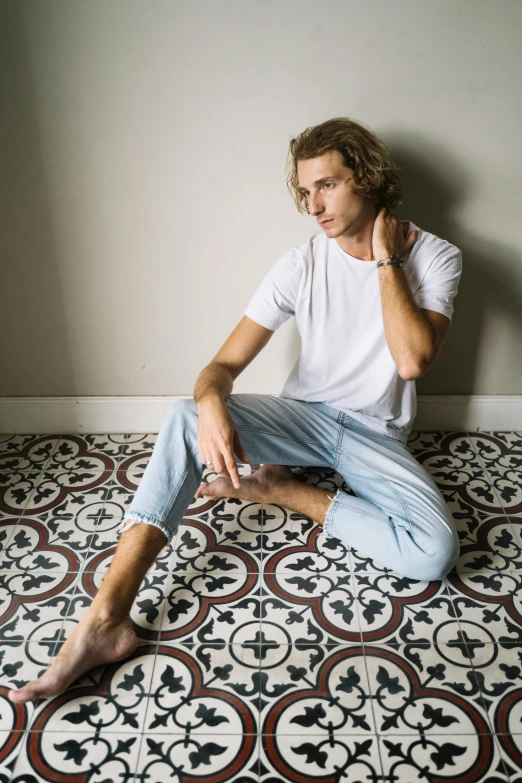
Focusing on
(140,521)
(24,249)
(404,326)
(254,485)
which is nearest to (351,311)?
(404,326)

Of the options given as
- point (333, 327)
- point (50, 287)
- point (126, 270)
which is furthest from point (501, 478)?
point (50, 287)

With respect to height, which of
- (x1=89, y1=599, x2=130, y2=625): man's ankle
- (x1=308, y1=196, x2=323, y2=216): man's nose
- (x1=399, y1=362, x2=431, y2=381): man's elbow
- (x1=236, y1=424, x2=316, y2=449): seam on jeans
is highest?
(x1=308, y1=196, x2=323, y2=216): man's nose

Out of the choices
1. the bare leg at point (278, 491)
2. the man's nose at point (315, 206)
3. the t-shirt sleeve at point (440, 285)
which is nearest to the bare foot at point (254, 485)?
the bare leg at point (278, 491)

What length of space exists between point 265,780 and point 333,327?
977mm

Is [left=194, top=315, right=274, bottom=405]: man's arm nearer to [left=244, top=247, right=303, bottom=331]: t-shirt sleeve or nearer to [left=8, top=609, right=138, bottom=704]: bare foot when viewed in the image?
[left=244, top=247, right=303, bottom=331]: t-shirt sleeve

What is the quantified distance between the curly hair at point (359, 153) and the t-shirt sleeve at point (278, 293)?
230mm

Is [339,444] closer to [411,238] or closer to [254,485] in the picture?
[254,485]

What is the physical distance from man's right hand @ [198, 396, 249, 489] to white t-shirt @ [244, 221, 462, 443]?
0.32 m

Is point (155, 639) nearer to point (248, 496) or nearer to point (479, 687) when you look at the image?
point (248, 496)

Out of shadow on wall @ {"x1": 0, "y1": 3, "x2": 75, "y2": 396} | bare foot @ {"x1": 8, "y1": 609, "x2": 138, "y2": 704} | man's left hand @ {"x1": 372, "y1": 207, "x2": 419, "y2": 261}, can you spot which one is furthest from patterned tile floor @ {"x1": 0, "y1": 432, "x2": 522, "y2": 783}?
man's left hand @ {"x1": 372, "y1": 207, "x2": 419, "y2": 261}

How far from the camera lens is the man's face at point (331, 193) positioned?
1429 mm

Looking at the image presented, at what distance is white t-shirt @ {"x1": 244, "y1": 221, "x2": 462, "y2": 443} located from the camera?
1526mm

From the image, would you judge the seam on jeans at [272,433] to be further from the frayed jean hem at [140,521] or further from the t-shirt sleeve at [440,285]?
the t-shirt sleeve at [440,285]

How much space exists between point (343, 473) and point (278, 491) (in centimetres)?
17
